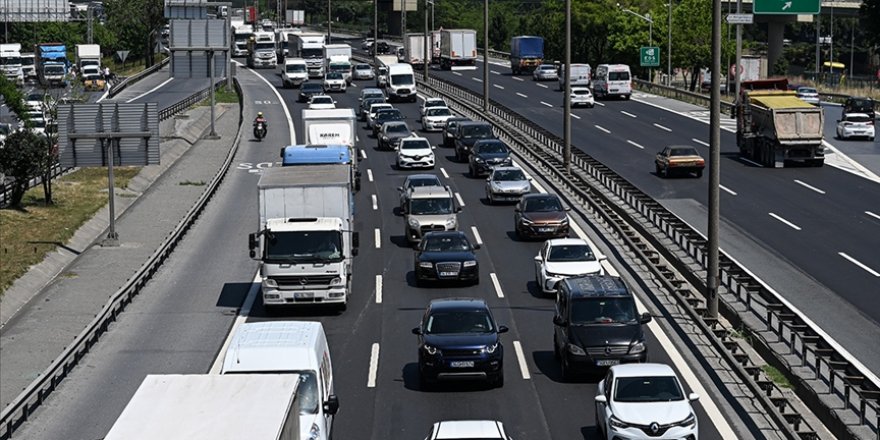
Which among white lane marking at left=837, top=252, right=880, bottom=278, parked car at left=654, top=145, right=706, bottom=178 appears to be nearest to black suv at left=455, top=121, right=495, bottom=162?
parked car at left=654, top=145, right=706, bottom=178

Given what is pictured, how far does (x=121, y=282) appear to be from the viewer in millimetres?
40125

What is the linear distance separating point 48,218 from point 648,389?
35108mm

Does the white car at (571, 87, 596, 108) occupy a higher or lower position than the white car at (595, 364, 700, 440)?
higher

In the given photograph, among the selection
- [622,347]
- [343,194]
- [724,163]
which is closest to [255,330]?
[622,347]

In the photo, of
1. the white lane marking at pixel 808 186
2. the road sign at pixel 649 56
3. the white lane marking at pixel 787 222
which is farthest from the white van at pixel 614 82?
the white lane marking at pixel 787 222

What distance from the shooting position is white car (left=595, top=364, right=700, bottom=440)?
72.9ft

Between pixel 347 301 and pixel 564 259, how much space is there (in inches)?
238

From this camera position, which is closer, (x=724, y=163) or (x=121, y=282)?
(x=121, y=282)

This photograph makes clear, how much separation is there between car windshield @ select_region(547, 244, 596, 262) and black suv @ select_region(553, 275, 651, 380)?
7.06 m

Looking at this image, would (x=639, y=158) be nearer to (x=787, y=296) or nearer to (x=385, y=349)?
(x=787, y=296)

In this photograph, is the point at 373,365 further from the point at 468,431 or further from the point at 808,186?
the point at 808,186

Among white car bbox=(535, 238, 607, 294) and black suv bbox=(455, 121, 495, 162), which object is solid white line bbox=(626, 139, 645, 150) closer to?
black suv bbox=(455, 121, 495, 162)

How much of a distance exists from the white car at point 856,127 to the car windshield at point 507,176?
28100 mm

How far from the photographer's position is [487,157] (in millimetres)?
59031
